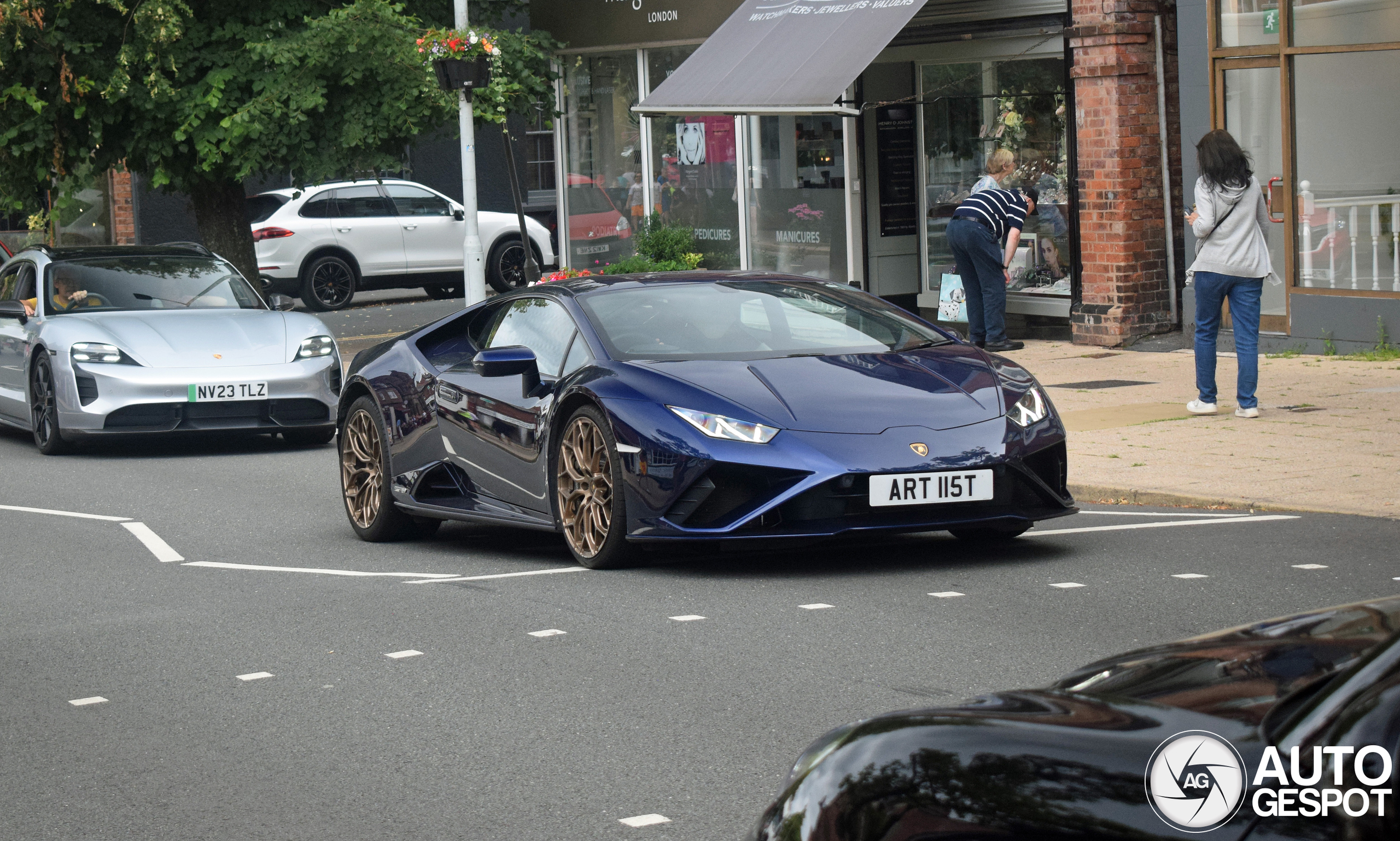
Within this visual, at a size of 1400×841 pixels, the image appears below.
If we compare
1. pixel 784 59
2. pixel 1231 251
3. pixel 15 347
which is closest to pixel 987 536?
pixel 1231 251

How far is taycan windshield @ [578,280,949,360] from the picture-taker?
805 centimetres

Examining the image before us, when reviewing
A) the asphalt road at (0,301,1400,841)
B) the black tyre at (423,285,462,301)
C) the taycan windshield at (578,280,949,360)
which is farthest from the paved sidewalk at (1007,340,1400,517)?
the black tyre at (423,285,462,301)

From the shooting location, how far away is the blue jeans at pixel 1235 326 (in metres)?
11.5

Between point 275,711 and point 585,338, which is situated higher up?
point 585,338

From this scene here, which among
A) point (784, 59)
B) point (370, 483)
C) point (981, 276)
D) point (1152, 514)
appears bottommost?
point (1152, 514)

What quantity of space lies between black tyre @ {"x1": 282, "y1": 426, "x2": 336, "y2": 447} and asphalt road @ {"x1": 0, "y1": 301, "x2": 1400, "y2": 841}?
4183 mm

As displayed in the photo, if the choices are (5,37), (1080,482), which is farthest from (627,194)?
(1080,482)

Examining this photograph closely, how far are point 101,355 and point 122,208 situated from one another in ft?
69.9

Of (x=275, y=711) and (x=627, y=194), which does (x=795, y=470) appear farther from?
(x=627, y=194)

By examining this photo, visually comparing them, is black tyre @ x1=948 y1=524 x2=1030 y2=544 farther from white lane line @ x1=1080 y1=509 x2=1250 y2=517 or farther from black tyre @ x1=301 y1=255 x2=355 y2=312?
black tyre @ x1=301 y1=255 x2=355 y2=312

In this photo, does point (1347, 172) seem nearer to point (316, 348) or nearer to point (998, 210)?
point (998, 210)

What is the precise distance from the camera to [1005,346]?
16688 mm

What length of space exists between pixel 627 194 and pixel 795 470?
15.6 metres

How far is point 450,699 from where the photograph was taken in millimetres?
5664
